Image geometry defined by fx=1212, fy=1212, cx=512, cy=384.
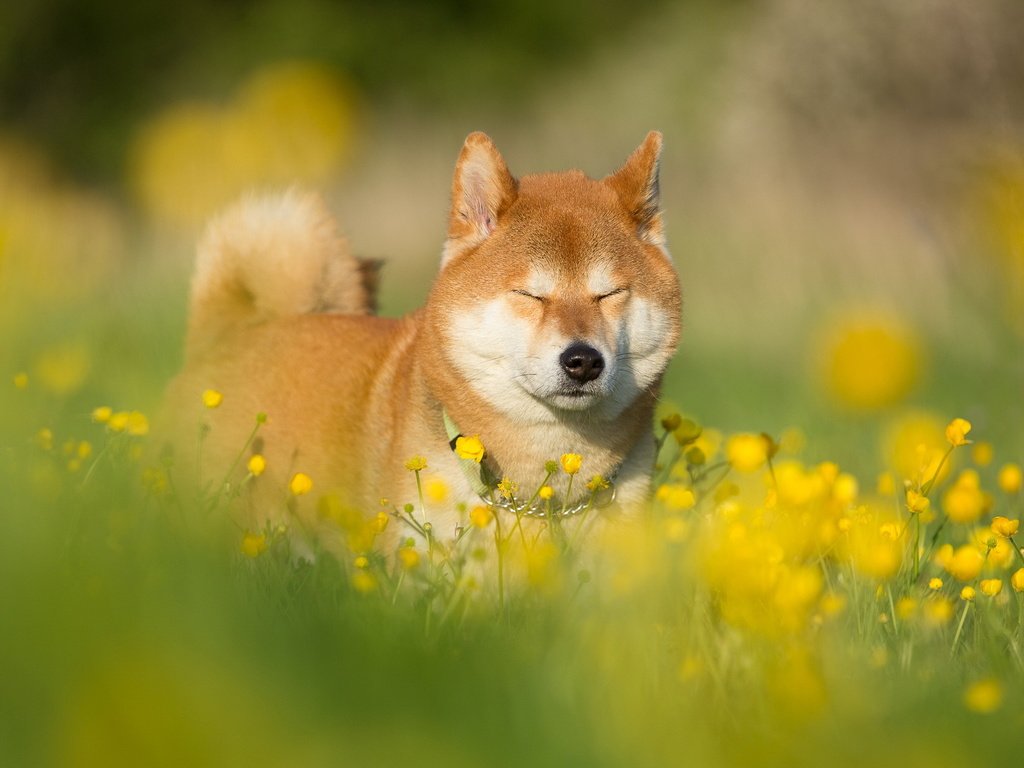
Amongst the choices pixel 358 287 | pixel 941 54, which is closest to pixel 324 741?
pixel 358 287

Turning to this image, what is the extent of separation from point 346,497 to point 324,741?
2.05 m

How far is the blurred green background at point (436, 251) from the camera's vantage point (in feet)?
6.10

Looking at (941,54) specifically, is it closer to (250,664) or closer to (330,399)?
(330,399)

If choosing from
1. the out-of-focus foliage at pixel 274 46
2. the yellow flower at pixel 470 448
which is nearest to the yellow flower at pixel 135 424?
the yellow flower at pixel 470 448

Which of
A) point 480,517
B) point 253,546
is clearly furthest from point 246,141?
point 480,517

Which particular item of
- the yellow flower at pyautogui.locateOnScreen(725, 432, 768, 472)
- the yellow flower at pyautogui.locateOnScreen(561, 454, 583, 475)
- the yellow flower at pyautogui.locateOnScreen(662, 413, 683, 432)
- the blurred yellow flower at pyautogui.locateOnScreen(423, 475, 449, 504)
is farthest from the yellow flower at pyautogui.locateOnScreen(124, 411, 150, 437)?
the yellow flower at pyautogui.locateOnScreen(725, 432, 768, 472)

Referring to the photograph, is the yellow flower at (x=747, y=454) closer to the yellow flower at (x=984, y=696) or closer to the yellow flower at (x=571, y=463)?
the yellow flower at (x=571, y=463)

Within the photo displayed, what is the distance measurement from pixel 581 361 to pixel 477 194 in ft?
2.42

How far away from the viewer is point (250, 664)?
184cm

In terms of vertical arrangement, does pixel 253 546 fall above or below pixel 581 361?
below

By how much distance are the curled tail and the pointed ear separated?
124 centimetres

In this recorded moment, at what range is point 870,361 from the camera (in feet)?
20.2

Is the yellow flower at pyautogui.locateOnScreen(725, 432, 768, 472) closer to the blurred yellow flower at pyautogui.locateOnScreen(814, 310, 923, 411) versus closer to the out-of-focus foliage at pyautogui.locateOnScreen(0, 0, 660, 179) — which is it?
the blurred yellow flower at pyautogui.locateOnScreen(814, 310, 923, 411)

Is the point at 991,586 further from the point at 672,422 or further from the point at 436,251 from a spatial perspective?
the point at 436,251
